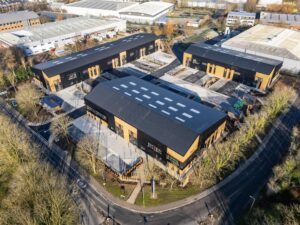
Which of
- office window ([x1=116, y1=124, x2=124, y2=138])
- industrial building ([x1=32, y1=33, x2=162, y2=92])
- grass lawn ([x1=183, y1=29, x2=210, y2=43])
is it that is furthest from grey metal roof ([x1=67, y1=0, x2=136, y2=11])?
office window ([x1=116, y1=124, x2=124, y2=138])

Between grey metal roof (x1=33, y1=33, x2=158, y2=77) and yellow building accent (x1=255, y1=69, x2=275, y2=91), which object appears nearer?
yellow building accent (x1=255, y1=69, x2=275, y2=91)

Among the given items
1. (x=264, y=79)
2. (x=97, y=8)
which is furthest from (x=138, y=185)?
(x=97, y=8)

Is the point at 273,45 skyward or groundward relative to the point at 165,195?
skyward

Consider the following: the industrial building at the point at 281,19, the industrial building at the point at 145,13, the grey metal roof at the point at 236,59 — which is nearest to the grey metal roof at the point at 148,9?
the industrial building at the point at 145,13

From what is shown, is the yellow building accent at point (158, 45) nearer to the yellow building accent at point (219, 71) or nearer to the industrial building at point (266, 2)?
the yellow building accent at point (219, 71)

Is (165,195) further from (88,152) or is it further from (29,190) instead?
(29,190)

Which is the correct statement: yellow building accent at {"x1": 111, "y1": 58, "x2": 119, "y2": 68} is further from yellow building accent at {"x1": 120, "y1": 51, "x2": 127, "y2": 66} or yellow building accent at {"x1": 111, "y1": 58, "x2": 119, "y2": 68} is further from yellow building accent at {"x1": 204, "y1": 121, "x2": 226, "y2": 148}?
yellow building accent at {"x1": 204, "y1": 121, "x2": 226, "y2": 148}
